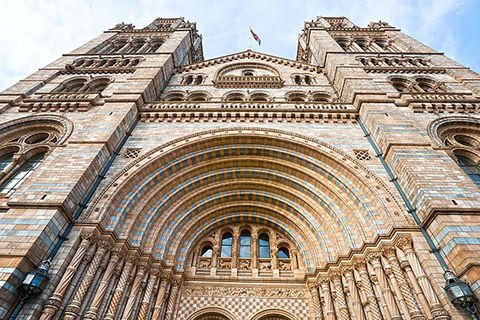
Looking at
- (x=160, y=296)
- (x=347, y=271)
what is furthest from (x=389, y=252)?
(x=160, y=296)

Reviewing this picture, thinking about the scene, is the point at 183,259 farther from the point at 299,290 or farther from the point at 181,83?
the point at 181,83

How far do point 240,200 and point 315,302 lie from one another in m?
4.60

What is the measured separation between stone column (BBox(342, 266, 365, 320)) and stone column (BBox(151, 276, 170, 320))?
5.39m

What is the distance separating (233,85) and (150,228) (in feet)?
31.1

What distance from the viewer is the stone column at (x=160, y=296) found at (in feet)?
25.5

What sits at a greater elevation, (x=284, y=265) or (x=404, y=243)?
(x=284, y=265)

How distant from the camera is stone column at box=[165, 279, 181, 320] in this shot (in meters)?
8.09

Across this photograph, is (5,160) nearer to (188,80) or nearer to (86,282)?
(86,282)

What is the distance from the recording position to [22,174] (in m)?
9.52

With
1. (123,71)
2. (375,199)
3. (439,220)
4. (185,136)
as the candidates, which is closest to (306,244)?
(375,199)

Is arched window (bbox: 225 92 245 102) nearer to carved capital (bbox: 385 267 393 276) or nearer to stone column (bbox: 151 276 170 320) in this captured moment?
stone column (bbox: 151 276 170 320)

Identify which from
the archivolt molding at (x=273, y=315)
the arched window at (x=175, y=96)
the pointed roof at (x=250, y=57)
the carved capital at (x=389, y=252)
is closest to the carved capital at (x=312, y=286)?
the archivolt molding at (x=273, y=315)

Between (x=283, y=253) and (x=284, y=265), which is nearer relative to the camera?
(x=284, y=265)

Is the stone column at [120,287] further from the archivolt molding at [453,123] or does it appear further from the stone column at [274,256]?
the archivolt molding at [453,123]
